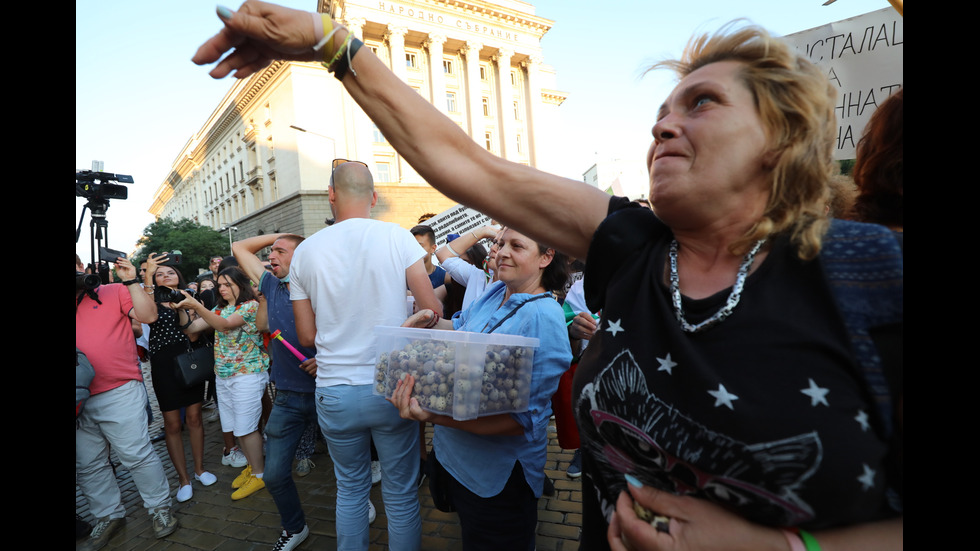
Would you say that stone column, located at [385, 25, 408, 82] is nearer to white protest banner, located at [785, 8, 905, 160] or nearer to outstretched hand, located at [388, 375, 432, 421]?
white protest banner, located at [785, 8, 905, 160]

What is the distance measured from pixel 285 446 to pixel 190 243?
133 feet

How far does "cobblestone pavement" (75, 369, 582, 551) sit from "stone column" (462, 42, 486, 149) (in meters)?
32.9

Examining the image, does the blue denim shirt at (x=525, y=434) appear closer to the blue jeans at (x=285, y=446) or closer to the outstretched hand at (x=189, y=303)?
the blue jeans at (x=285, y=446)

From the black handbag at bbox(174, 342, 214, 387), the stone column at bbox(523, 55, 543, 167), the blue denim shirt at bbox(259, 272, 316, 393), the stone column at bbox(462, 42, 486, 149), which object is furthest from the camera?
the stone column at bbox(523, 55, 543, 167)

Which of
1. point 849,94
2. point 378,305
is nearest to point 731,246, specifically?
point 378,305

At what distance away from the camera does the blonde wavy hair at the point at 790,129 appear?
1002 millimetres

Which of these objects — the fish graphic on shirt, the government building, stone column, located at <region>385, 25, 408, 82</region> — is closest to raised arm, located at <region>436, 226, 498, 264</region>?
the fish graphic on shirt

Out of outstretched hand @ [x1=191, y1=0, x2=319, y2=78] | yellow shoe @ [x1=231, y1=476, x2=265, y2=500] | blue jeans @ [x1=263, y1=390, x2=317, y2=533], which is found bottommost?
yellow shoe @ [x1=231, y1=476, x2=265, y2=500]

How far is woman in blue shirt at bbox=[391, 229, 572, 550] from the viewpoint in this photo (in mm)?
2008

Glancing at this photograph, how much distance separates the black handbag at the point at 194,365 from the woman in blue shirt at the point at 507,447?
11.5 ft

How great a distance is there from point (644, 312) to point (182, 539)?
4490 millimetres

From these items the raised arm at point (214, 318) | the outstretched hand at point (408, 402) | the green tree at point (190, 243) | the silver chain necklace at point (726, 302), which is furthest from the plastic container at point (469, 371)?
the green tree at point (190, 243)

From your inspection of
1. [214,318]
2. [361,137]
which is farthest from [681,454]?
[361,137]
